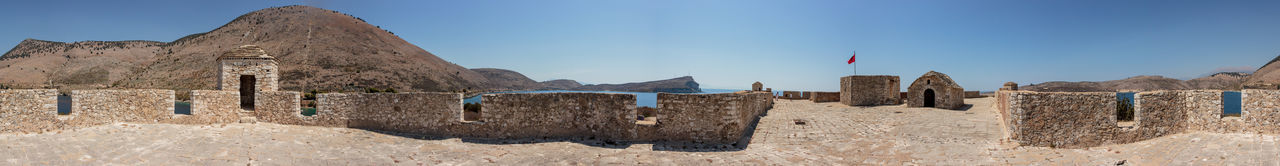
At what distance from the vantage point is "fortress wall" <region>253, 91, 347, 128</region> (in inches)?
483

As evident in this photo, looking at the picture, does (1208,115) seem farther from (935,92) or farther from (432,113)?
(432,113)

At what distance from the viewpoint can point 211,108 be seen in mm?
12070

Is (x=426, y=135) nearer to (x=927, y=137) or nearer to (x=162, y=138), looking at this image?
(x=162, y=138)

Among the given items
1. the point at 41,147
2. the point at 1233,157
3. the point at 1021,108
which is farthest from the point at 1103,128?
the point at 41,147

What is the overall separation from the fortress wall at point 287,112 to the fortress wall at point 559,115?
4.56m

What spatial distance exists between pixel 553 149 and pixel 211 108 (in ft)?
33.5

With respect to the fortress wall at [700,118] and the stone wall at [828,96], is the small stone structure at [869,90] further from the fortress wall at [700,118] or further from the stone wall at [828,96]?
the fortress wall at [700,118]

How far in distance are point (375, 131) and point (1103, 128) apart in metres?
17.5

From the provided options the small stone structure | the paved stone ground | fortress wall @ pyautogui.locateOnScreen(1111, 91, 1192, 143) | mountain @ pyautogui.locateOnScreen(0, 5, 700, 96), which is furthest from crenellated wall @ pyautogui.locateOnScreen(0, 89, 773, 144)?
mountain @ pyautogui.locateOnScreen(0, 5, 700, 96)

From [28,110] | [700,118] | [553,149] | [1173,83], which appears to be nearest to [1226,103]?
[700,118]

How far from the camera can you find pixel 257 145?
9.71 meters

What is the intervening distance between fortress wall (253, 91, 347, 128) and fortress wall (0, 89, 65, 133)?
3.59 meters

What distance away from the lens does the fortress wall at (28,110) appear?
952 cm

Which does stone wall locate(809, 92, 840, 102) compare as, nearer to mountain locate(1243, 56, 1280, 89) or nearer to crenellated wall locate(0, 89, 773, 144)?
crenellated wall locate(0, 89, 773, 144)
